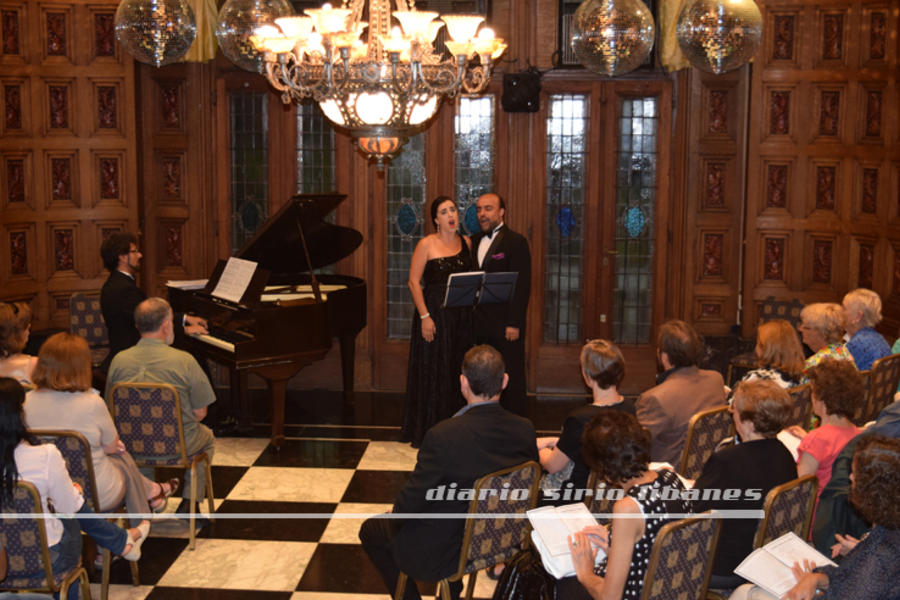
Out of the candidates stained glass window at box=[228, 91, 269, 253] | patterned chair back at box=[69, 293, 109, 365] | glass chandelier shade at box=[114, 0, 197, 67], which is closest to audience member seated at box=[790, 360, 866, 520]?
glass chandelier shade at box=[114, 0, 197, 67]

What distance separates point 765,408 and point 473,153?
15.7 feet

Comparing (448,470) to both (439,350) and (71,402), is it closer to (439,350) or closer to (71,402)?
(71,402)

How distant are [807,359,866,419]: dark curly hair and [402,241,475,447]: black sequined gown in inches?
111

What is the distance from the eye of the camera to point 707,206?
26.3 feet

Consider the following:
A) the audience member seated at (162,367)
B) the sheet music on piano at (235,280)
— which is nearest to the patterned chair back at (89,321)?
the sheet music on piano at (235,280)

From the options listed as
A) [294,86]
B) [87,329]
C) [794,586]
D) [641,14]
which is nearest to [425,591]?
[794,586]

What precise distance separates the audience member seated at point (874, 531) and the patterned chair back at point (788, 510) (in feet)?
0.98

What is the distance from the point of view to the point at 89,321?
7.13 meters

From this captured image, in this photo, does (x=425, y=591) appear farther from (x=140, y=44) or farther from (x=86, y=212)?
(x=86, y=212)

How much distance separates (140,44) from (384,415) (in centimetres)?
319

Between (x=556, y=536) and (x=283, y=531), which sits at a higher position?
(x=556, y=536)

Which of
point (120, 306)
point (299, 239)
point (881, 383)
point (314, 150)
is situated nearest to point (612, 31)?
point (881, 383)

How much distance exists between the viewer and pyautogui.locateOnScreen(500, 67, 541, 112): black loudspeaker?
7.75 m

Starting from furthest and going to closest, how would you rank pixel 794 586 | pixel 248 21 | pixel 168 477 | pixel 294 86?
pixel 168 477, pixel 248 21, pixel 294 86, pixel 794 586
